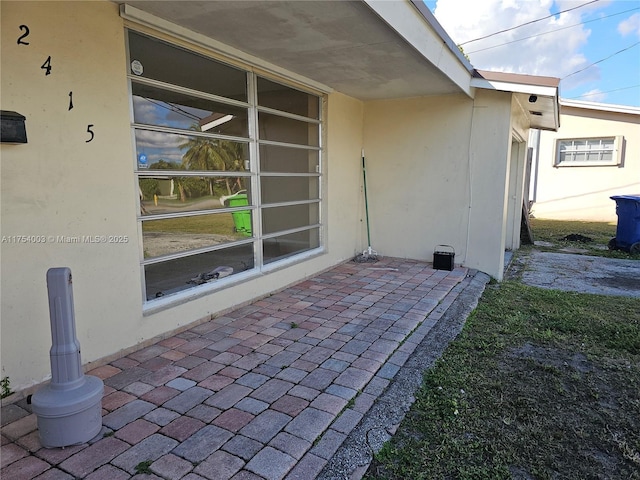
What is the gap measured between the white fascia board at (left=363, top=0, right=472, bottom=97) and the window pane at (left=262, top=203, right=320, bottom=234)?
2494 mm

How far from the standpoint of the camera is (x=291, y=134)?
5406 millimetres

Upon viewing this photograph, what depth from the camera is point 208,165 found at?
406cm

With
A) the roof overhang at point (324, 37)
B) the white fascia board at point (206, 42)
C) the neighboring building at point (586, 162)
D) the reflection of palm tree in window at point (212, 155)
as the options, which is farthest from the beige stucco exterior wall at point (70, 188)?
the neighboring building at point (586, 162)

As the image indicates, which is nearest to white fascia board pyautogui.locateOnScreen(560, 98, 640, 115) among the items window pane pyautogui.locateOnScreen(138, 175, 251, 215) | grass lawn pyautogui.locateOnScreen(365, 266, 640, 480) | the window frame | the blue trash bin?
the window frame

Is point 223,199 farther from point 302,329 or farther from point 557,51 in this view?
point 557,51

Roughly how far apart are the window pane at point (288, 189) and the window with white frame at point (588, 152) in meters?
11.9

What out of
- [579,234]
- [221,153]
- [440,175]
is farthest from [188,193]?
[579,234]

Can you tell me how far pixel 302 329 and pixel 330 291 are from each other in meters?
1.27

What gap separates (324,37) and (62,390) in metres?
3.36

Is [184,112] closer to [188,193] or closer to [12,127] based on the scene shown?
[188,193]

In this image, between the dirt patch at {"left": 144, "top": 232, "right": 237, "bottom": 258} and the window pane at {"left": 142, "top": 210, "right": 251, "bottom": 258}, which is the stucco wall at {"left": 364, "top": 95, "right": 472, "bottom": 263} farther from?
the dirt patch at {"left": 144, "top": 232, "right": 237, "bottom": 258}

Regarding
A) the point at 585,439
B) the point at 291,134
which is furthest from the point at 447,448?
the point at 291,134

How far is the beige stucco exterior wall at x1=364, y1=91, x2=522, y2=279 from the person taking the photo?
5.76 meters

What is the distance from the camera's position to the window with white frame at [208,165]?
11.2 ft
